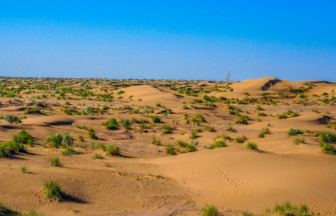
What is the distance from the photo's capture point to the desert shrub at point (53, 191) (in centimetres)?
741

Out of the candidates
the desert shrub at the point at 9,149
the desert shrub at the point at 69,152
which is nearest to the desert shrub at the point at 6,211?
the desert shrub at the point at 9,149

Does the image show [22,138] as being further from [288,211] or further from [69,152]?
[288,211]

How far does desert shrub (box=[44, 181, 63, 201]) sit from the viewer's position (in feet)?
24.3

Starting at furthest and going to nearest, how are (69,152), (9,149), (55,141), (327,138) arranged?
(327,138), (55,141), (69,152), (9,149)

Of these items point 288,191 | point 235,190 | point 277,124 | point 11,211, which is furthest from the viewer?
point 277,124

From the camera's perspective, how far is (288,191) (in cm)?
822

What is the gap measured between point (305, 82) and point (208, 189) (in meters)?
49.2

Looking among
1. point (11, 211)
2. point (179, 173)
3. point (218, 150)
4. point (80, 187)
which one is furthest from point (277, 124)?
point (11, 211)

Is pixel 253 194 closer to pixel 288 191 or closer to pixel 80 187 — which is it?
pixel 288 191

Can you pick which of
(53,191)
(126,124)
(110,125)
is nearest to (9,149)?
(53,191)

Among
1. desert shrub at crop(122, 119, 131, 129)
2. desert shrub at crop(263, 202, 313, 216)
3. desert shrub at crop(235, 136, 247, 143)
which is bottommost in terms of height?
desert shrub at crop(235, 136, 247, 143)

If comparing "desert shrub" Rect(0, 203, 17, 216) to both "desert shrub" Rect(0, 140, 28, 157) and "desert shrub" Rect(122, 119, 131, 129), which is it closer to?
"desert shrub" Rect(0, 140, 28, 157)

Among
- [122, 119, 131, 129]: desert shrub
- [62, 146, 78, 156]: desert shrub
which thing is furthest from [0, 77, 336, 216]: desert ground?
[122, 119, 131, 129]: desert shrub

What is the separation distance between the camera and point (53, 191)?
7.50 metres
